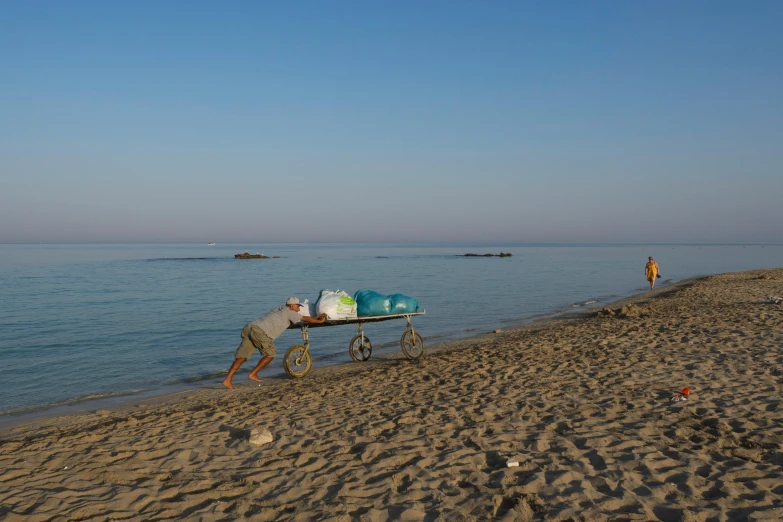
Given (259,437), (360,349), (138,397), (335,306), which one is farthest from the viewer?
(360,349)

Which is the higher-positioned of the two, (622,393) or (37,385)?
(622,393)

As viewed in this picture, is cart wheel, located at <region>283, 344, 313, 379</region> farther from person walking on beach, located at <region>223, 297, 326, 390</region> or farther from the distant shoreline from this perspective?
person walking on beach, located at <region>223, 297, 326, 390</region>

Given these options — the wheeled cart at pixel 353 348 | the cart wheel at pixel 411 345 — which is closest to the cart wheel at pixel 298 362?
the wheeled cart at pixel 353 348

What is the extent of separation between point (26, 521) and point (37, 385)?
794 centimetres

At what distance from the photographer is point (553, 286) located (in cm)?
3394

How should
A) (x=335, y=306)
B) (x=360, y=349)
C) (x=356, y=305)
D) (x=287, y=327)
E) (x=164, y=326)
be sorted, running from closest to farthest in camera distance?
(x=287, y=327) → (x=335, y=306) → (x=356, y=305) → (x=360, y=349) → (x=164, y=326)

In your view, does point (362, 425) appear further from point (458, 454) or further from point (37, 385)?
point (37, 385)

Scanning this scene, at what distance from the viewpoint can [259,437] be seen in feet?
19.9

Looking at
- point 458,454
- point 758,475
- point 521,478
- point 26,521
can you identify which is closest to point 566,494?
point 521,478

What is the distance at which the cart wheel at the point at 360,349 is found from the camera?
1216 cm

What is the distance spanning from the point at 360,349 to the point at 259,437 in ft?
20.3

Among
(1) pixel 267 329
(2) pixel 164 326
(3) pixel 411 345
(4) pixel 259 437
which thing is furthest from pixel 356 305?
(2) pixel 164 326

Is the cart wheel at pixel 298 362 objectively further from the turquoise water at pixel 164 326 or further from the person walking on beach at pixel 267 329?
the turquoise water at pixel 164 326

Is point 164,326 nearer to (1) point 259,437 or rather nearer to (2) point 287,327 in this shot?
(2) point 287,327
